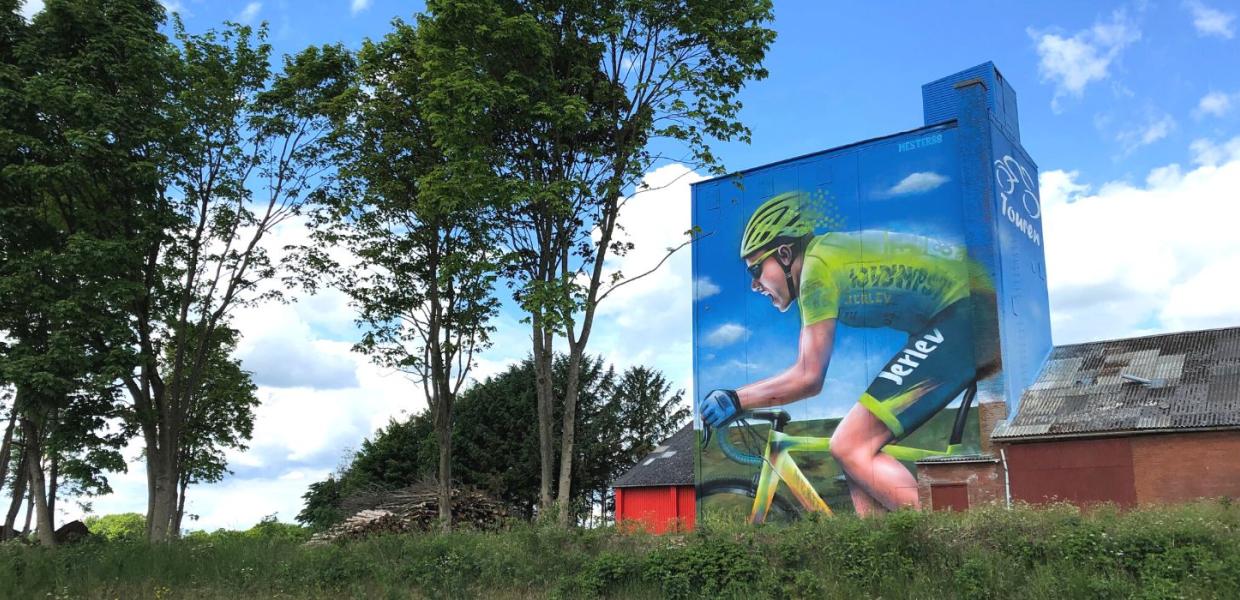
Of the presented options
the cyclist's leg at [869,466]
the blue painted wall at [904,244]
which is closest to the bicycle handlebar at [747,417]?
the blue painted wall at [904,244]

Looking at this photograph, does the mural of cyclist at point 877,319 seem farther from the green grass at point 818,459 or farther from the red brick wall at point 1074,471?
the red brick wall at point 1074,471

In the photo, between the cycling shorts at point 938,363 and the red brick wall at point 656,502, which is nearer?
the cycling shorts at point 938,363

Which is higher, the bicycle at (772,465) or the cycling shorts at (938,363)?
the cycling shorts at (938,363)

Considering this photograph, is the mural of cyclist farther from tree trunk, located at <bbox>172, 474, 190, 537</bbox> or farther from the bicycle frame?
tree trunk, located at <bbox>172, 474, 190, 537</bbox>

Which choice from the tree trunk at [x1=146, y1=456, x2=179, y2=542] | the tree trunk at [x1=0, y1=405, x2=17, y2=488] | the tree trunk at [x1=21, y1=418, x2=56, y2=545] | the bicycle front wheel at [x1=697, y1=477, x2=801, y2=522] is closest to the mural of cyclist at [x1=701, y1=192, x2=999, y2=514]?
the bicycle front wheel at [x1=697, y1=477, x2=801, y2=522]

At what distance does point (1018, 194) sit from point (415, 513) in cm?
2128

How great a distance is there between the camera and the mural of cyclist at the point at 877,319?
25188mm

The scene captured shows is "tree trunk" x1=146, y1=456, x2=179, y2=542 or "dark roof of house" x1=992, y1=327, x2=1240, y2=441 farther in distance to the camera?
"dark roof of house" x1=992, y1=327, x2=1240, y2=441

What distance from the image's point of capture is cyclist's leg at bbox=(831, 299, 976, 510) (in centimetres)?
2512

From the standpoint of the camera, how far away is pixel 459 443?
41.8 meters

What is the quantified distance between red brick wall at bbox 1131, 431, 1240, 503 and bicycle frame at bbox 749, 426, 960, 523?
27.6ft

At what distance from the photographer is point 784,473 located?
27719 mm

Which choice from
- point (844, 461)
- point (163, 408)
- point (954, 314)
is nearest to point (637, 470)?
point (844, 461)

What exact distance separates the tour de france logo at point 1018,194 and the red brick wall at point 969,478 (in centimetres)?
780
